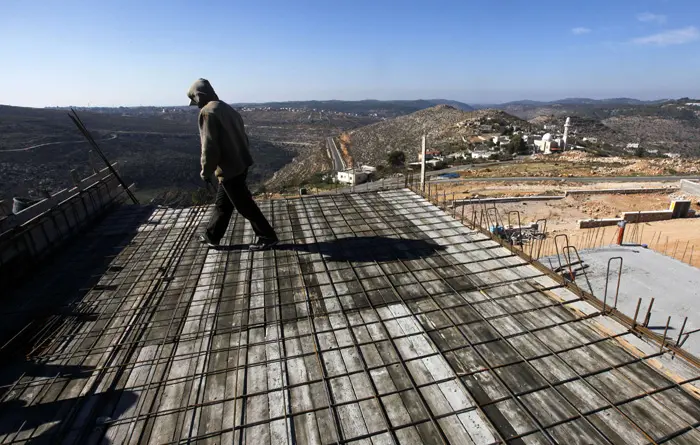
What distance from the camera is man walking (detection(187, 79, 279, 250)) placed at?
7328 mm

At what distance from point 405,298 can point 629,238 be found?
20.7 metres

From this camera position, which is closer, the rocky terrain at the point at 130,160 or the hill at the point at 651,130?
the rocky terrain at the point at 130,160

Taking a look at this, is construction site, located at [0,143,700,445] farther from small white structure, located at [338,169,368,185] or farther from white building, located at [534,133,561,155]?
white building, located at [534,133,561,155]

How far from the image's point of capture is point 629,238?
2011cm

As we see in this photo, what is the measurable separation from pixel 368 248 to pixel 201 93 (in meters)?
5.19

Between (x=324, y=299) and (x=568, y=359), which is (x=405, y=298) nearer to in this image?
(x=324, y=299)

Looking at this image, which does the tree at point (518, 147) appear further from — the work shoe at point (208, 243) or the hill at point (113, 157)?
the work shoe at point (208, 243)

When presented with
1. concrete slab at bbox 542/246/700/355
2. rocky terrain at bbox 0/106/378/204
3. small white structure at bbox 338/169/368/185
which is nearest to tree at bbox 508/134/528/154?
small white structure at bbox 338/169/368/185

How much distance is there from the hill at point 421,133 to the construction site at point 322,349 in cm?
6537

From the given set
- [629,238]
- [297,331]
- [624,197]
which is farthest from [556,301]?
[624,197]

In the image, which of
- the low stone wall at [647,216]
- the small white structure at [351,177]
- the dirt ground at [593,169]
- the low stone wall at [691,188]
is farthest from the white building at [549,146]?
the low stone wall at [647,216]

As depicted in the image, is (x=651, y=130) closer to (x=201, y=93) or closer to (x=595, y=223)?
(x=595, y=223)

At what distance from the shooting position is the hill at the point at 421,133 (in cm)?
8262

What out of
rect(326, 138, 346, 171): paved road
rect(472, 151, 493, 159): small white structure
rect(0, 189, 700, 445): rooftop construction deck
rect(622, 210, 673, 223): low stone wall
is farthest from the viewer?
rect(326, 138, 346, 171): paved road
